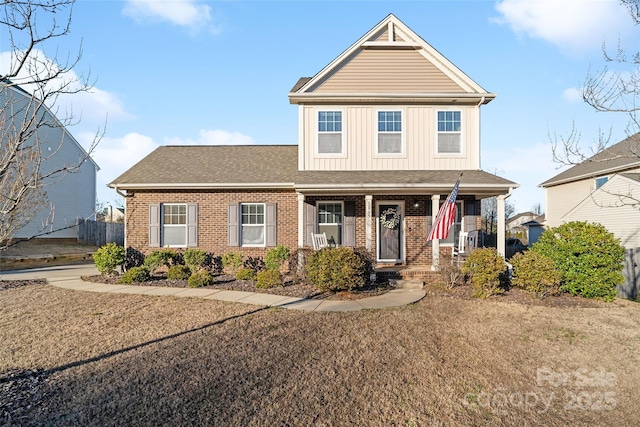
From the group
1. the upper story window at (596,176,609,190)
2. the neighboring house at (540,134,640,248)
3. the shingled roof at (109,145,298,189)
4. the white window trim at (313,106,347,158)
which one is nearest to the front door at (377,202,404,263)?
the white window trim at (313,106,347,158)

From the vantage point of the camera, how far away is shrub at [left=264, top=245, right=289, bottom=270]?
1148cm

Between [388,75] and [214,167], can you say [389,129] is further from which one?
[214,167]

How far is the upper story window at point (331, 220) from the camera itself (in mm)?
12742

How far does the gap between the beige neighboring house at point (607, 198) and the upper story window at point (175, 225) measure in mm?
12748

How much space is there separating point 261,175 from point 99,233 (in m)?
18.4

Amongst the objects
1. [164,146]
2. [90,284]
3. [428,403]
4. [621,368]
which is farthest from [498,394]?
[164,146]

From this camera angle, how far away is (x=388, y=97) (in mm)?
12227

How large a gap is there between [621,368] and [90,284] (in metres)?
12.3

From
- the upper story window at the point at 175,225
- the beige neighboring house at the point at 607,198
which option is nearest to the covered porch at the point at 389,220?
the beige neighboring house at the point at 607,198

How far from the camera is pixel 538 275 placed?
29.3 feet

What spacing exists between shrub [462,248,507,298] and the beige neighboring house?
4.25m

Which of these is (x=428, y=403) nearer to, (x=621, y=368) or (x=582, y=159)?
(x=621, y=368)

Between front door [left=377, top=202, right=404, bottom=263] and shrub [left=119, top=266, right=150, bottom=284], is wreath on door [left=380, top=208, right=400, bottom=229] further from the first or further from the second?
shrub [left=119, top=266, right=150, bottom=284]

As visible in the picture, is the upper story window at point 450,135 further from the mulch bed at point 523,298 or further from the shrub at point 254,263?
the shrub at point 254,263
